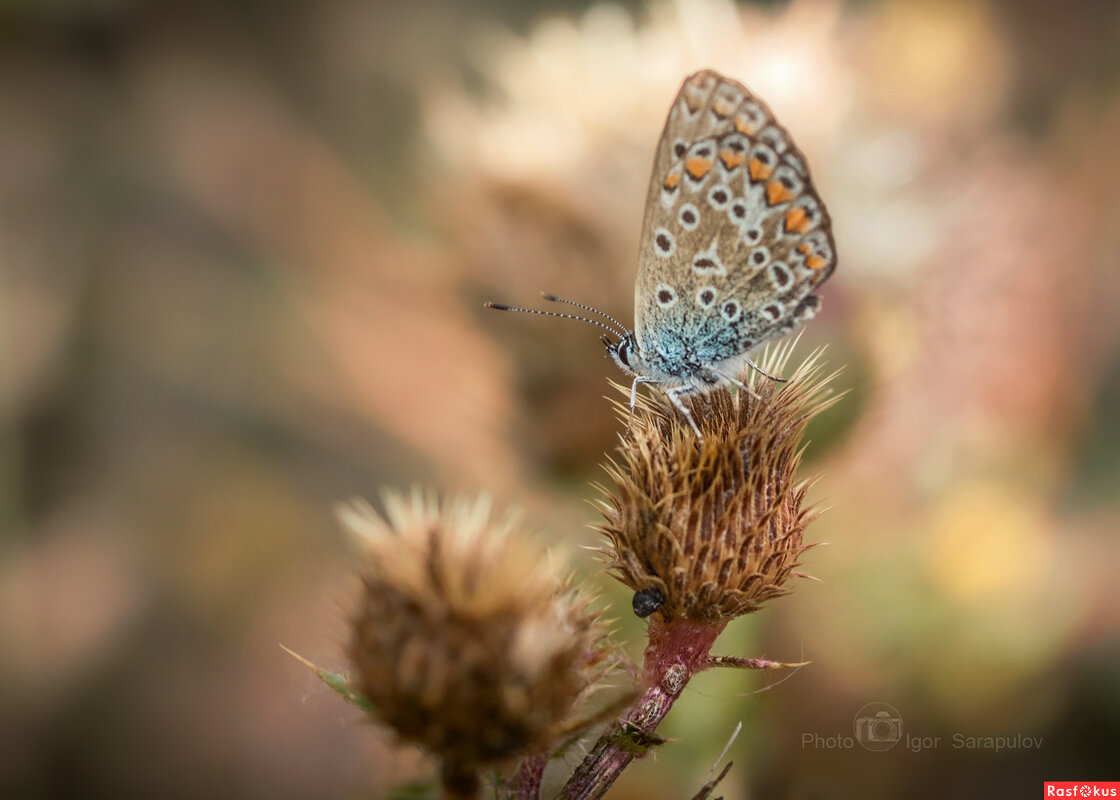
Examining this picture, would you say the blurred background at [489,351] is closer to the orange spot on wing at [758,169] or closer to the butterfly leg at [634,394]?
the butterfly leg at [634,394]

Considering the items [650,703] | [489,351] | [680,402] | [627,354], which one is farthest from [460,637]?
[489,351]

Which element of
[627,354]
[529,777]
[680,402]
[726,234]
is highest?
[726,234]

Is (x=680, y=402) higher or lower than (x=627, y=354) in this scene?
lower

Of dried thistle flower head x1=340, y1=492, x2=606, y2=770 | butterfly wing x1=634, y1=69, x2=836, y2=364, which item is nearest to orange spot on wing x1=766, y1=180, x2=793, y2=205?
butterfly wing x1=634, y1=69, x2=836, y2=364

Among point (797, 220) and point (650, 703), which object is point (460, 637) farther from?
point (797, 220)

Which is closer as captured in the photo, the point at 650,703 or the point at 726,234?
the point at 650,703

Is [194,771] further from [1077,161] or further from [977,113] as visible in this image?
[1077,161]

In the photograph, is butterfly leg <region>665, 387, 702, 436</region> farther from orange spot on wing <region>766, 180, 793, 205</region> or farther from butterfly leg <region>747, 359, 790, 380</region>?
orange spot on wing <region>766, 180, 793, 205</region>
